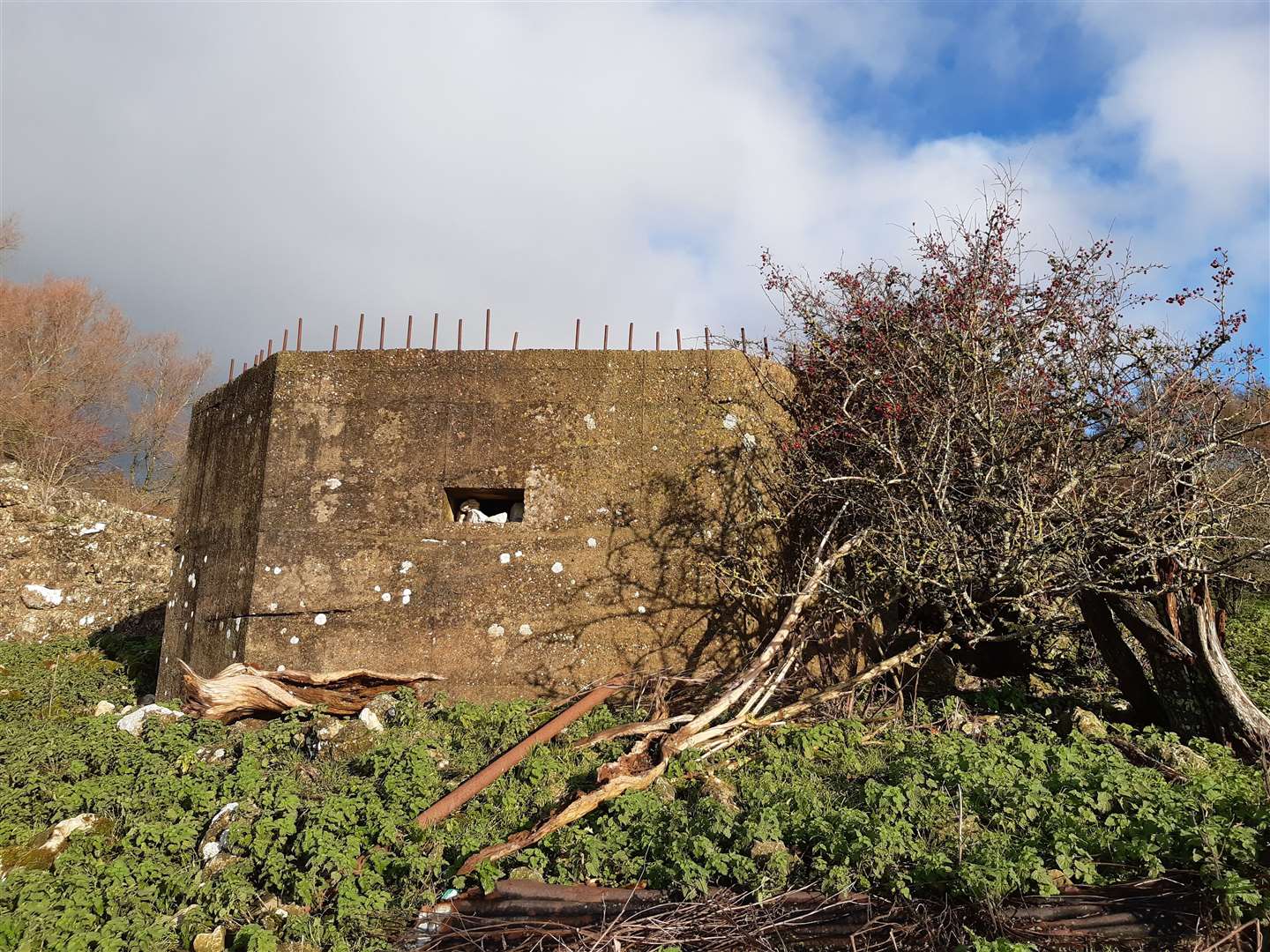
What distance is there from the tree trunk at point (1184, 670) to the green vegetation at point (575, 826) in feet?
1.06

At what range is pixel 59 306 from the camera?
2092 centimetres

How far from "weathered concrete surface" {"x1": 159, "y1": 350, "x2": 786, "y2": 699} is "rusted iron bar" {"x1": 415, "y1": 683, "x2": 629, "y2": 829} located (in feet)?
1.03

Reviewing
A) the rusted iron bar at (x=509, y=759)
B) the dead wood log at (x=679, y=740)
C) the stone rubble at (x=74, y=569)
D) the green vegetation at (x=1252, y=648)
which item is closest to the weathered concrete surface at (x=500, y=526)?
the rusted iron bar at (x=509, y=759)

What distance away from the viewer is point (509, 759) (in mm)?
4320

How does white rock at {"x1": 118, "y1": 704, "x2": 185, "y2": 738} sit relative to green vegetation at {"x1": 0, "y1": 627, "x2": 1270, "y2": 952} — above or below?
above

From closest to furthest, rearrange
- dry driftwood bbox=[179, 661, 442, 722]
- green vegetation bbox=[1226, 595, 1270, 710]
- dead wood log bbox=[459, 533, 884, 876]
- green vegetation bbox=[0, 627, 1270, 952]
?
green vegetation bbox=[0, 627, 1270, 952] < dead wood log bbox=[459, 533, 884, 876] < dry driftwood bbox=[179, 661, 442, 722] < green vegetation bbox=[1226, 595, 1270, 710]

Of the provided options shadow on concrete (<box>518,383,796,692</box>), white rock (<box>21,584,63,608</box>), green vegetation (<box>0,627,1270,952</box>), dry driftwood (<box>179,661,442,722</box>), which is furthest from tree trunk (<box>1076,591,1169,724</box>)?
white rock (<box>21,584,63,608</box>)

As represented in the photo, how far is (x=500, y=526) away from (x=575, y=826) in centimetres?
238

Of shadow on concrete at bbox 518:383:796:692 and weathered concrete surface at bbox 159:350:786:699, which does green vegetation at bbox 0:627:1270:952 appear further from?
shadow on concrete at bbox 518:383:796:692

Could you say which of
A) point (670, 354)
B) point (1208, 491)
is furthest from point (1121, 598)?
point (670, 354)

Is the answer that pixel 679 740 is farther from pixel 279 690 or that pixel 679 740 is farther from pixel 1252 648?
pixel 1252 648

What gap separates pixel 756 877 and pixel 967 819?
93 cm

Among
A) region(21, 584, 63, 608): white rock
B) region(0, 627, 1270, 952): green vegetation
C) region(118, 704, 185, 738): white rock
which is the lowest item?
region(0, 627, 1270, 952): green vegetation

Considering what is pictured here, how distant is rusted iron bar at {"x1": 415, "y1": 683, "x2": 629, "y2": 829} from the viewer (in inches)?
154
